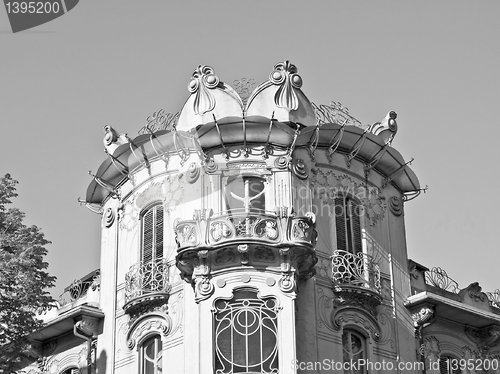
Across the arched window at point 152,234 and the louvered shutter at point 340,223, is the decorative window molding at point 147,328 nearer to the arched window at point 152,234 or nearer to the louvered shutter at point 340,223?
the arched window at point 152,234

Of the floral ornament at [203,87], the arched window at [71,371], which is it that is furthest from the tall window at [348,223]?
the arched window at [71,371]

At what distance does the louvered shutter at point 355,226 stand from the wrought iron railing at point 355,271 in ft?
1.29

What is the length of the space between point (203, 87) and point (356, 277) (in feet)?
23.4

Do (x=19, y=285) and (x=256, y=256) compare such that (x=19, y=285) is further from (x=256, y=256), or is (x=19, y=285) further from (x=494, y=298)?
(x=494, y=298)

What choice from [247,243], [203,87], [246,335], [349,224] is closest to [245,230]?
[247,243]

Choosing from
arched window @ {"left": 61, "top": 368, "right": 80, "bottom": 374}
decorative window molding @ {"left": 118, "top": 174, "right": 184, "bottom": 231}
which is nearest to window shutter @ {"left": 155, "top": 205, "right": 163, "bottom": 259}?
decorative window molding @ {"left": 118, "top": 174, "right": 184, "bottom": 231}

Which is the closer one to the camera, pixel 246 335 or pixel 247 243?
pixel 246 335

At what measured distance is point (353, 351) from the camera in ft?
112

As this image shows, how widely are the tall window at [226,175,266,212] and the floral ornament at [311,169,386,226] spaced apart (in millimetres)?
1703

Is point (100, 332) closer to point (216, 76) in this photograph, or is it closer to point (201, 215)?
point (201, 215)

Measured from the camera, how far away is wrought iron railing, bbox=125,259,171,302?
34156mm

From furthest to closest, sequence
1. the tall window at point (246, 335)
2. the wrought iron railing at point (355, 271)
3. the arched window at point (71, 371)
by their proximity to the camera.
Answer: the arched window at point (71, 371) < the wrought iron railing at point (355, 271) < the tall window at point (246, 335)

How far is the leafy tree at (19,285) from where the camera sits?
33.3 metres

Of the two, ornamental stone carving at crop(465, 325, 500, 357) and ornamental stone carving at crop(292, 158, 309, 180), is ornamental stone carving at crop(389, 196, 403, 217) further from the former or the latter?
ornamental stone carving at crop(465, 325, 500, 357)
